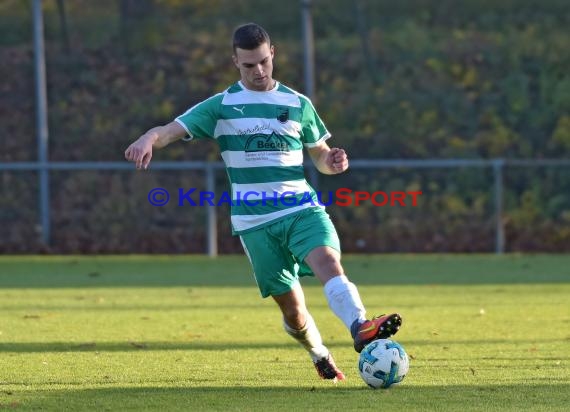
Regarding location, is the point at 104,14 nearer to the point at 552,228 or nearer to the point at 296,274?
the point at 552,228

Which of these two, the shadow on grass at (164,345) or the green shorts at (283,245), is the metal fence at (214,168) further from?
the green shorts at (283,245)

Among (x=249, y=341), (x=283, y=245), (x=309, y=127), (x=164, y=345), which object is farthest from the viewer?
(x=249, y=341)

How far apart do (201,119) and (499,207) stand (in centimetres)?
1220

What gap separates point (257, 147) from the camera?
6906mm

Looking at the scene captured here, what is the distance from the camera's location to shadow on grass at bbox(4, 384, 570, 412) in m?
5.86

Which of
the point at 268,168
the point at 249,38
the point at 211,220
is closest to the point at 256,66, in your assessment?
the point at 249,38

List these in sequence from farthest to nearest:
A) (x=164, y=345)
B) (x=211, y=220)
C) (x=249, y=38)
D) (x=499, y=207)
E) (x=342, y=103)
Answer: (x=342, y=103) → (x=499, y=207) → (x=211, y=220) → (x=164, y=345) → (x=249, y=38)

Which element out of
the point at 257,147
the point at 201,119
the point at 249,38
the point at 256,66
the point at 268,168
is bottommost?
the point at 268,168

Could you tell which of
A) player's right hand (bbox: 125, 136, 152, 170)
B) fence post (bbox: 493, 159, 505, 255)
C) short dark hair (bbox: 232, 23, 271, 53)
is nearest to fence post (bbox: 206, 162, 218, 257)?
fence post (bbox: 493, 159, 505, 255)

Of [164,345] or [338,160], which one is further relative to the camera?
[164,345]

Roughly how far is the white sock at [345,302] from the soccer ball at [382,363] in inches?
6.3

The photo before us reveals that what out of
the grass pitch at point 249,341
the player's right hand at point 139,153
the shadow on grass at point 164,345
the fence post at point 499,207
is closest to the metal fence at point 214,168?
the fence post at point 499,207

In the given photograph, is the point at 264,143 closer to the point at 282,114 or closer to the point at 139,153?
the point at 282,114

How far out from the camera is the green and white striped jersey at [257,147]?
22.6 feet
